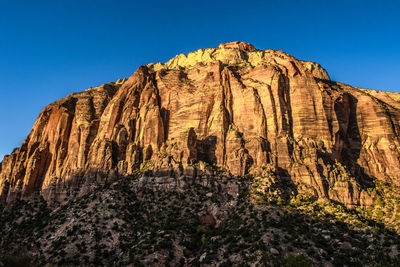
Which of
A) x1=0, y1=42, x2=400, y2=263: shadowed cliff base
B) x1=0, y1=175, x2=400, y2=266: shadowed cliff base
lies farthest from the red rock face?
x1=0, y1=175, x2=400, y2=266: shadowed cliff base

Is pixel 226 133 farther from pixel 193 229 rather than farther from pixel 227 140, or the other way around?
pixel 193 229

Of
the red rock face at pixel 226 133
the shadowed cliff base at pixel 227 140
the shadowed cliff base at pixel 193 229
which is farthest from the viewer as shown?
the red rock face at pixel 226 133

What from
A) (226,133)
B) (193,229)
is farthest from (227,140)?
(193,229)

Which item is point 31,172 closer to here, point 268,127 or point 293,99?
point 268,127

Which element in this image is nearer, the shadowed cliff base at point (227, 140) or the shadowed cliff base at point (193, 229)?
the shadowed cliff base at point (193, 229)

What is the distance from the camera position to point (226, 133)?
99250mm

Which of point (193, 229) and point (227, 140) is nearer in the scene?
point (193, 229)

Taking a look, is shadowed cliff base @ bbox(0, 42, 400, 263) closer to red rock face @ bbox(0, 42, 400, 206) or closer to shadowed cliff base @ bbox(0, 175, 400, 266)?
red rock face @ bbox(0, 42, 400, 206)

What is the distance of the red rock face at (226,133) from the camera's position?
88.6m

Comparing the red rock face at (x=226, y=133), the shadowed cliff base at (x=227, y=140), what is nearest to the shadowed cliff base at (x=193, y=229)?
the shadowed cliff base at (x=227, y=140)

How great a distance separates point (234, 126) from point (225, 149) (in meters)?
8.97

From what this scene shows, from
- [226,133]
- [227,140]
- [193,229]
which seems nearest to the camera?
[193,229]

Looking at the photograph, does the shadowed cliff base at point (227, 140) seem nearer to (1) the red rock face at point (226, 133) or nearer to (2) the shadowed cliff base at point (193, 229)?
(1) the red rock face at point (226, 133)

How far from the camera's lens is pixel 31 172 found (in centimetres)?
10531
